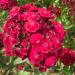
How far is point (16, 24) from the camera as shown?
2666 mm

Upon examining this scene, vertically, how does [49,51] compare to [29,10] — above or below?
below

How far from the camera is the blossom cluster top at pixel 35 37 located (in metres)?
2.56

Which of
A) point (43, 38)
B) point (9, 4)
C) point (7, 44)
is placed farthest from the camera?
point (9, 4)

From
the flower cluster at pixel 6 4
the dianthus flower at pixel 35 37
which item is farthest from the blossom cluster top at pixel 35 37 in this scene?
the flower cluster at pixel 6 4

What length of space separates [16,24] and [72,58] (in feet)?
2.24

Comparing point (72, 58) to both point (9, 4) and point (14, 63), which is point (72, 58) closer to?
point (14, 63)

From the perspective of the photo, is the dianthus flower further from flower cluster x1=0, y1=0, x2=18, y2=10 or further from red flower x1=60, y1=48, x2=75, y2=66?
flower cluster x1=0, y1=0, x2=18, y2=10

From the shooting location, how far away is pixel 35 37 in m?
2.51

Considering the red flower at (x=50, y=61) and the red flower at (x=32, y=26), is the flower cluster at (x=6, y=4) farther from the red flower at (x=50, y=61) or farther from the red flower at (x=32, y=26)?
the red flower at (x=50, y=61)

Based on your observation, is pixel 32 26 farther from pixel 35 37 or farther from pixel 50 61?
pixel 50 61

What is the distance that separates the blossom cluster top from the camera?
2559mm

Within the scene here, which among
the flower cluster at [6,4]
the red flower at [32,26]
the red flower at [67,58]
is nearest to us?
the red flower at [32,26]

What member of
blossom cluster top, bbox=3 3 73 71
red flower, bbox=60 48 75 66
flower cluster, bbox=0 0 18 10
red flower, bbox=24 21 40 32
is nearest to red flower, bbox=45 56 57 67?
blossom cluster top, bbox=3 3 73 71

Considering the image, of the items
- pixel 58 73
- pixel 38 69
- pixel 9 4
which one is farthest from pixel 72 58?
pixel 9 4
